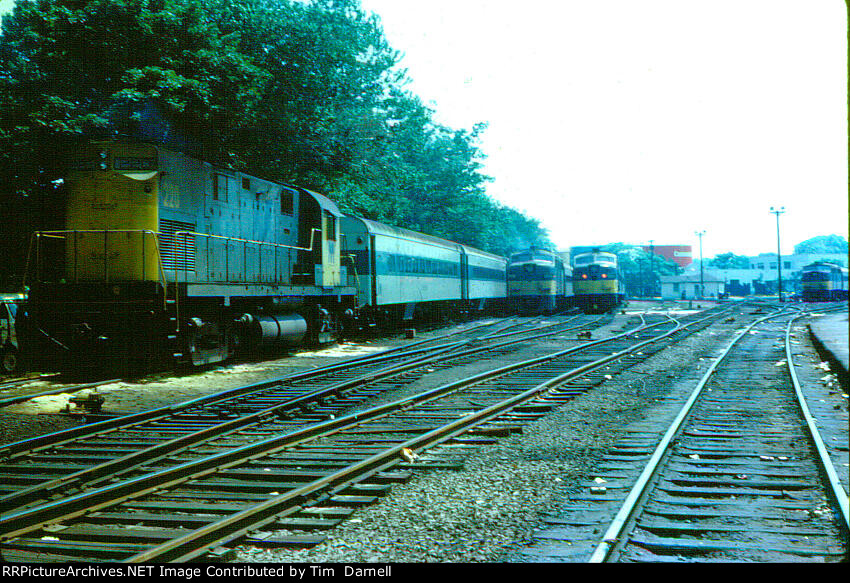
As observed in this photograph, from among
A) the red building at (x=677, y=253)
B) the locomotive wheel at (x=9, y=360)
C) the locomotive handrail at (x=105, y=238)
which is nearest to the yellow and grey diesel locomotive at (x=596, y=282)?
the locomotive handrail at (x=105, y=238)

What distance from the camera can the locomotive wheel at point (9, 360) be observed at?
41.7 feet

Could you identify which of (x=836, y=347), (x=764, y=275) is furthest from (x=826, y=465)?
(x=764, y=275)

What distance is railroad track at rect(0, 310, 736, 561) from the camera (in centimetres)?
425

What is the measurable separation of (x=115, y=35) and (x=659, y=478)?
15.5 m

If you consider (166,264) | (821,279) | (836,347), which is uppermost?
(821,279)

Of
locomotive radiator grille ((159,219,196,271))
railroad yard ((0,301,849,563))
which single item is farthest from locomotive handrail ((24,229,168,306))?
railroad yard ((0,301,849,563))

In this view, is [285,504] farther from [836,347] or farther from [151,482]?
[836,347]

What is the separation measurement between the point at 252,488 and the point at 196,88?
12827 mm

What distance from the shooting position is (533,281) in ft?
113

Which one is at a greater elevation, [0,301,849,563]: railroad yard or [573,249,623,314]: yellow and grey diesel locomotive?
[573,249,623,314]: yellow and grey diesel locomotive

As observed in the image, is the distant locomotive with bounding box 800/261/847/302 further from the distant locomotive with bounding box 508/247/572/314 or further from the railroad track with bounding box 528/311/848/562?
the railroad track with bounding box 528/311/848/562

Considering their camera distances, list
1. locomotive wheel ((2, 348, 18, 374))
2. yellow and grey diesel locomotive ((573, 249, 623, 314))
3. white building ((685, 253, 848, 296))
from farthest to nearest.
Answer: white building ((685, 253, 848, 296))
yellow and grey diesel locomotive ((573, 249, 623, 314))
locomotive wheel ((2, 348, 18, 374))

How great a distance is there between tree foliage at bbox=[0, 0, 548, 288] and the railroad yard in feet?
20.3
